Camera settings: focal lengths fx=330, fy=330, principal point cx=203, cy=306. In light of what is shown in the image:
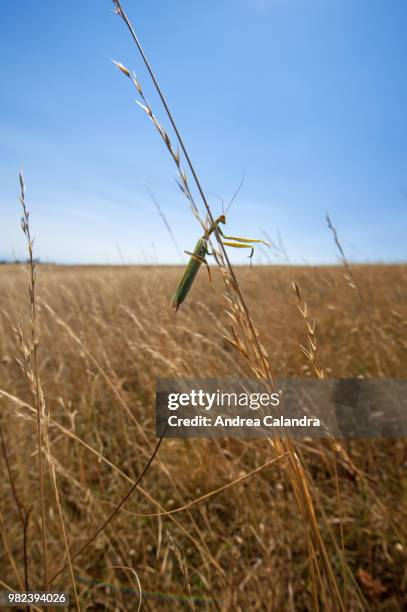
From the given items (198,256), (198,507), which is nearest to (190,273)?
(198,256)

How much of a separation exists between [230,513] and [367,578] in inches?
20.5

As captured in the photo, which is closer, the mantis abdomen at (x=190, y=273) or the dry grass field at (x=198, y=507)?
the mantis abdomen at (x=190, y=273)

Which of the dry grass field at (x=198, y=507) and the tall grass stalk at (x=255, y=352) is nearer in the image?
the tall grass stalk at (x=255, y=352)

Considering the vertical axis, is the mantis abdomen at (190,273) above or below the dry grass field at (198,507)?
above

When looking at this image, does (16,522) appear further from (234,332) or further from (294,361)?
(294,361)

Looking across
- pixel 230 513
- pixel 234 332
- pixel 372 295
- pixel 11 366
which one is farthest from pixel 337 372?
pixel 11 366

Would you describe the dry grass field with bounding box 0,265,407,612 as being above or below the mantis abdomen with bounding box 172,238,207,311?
below

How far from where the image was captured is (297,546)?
1.19m

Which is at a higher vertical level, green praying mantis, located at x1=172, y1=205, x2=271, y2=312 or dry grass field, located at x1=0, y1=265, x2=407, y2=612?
green praying mantis, located at x1=172, y1=205, x2=271, y2=312

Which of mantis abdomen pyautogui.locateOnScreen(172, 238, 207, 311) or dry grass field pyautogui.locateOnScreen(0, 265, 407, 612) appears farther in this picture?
dry grass field pyautogui.locateOnScreen(0, 265, 407, 612)

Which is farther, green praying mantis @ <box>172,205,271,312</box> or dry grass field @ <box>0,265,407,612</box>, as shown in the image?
dry grass field @ <box>0,265,407,612</box>

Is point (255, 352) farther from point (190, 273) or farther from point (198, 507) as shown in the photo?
point (198, 507)

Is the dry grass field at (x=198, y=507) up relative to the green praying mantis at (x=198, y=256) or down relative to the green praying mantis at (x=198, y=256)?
down

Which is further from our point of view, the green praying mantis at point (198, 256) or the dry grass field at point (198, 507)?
the dry grass field at point (198, 507)
